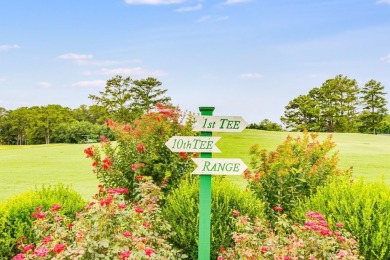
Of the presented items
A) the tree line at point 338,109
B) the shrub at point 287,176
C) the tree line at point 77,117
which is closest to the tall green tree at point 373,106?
the tree line at point 338,109

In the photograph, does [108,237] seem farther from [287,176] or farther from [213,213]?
[287,176]

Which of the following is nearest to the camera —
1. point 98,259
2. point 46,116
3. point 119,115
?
point 98,259

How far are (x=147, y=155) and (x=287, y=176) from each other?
7.44 feet

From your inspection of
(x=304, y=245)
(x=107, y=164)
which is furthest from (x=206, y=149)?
(x=107, y=164)

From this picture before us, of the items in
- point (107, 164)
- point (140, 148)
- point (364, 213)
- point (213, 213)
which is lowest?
point (213, 213)

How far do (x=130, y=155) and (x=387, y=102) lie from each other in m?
52.9

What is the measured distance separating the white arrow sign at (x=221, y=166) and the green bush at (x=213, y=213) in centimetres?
103

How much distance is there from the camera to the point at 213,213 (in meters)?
5.16

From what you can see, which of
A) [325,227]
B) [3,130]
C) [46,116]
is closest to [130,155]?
[325,227]

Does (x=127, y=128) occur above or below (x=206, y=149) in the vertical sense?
above

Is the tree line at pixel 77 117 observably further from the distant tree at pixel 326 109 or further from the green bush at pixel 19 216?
the green bush at pixel 19 216

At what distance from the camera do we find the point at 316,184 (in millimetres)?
6355

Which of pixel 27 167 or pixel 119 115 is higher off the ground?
pixel 119 115

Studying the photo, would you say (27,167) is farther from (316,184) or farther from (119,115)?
(119,115)
